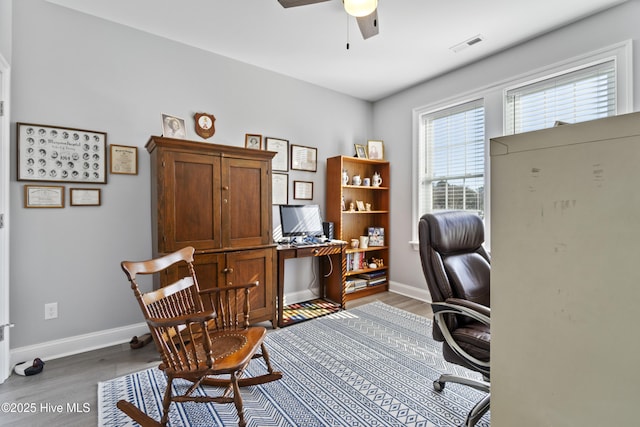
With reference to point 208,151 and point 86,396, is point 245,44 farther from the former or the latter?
point 86,396

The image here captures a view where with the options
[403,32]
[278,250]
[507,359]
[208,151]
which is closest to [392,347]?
[278,250]

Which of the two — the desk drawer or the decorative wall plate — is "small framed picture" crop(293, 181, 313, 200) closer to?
the desk drawer

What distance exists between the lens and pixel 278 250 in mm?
2971

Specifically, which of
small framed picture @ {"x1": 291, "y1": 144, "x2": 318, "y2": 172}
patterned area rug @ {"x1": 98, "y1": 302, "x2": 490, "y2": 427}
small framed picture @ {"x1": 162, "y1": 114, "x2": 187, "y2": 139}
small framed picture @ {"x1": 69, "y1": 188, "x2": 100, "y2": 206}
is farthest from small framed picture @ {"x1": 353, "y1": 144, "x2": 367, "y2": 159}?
small framed picture @ {"x1": 69, "y1": 188, "x2": 100, "y2": 206}

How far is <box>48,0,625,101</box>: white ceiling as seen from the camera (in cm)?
234

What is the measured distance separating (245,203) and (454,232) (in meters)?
→ 1.82

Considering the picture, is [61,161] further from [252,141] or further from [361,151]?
[361,151]

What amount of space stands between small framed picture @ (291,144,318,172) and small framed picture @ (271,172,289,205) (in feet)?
0.64

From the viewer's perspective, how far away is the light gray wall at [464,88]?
2365 mm

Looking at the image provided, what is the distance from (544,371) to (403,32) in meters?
2.84

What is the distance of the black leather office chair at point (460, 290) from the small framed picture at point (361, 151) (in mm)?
2230

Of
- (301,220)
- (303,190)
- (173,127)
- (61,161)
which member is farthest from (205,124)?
(301,220)

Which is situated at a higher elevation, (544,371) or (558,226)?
(558,226)

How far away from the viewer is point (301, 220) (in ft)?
11.5
